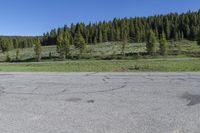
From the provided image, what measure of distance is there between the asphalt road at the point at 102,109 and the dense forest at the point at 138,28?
138 m

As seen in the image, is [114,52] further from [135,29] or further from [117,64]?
[135,29]

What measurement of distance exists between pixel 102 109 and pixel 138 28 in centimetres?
16157

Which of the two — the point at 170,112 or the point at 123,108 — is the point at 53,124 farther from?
the point at 170,112

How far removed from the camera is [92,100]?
9.08 metres

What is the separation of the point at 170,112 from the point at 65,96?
12.8 feet

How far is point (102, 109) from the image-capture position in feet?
25.6

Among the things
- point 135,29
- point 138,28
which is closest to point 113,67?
point 138,28

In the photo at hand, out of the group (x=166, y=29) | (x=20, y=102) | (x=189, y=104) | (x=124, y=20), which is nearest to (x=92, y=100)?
(x=20, y=102)

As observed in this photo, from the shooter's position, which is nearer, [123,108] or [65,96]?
[123,108]

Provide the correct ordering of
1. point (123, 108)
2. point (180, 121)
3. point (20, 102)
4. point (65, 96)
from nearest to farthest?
point (180, 121)
point (123, 108)
point (20, 102)
point (65, 96)

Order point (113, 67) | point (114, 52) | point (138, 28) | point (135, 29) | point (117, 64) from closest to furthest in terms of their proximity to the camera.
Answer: point (113, 67), point (117, 64), point (114, 52), point (138, 28), point (135, 29)

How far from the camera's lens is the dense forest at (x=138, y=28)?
159 metres

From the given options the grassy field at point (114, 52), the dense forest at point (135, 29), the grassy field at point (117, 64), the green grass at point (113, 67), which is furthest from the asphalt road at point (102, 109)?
the dense forest at point (135, 29)

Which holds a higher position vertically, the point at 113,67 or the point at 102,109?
the point at 102,109
